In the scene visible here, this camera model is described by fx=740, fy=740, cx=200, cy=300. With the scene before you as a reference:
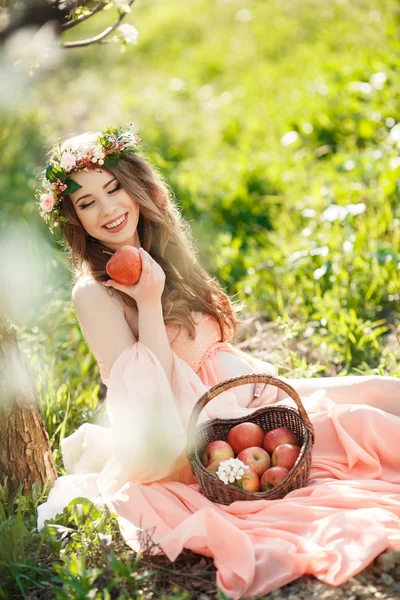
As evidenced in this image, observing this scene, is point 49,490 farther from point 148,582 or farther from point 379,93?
point 379,93

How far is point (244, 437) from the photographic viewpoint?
275 cm

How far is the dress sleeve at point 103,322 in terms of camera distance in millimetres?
2863

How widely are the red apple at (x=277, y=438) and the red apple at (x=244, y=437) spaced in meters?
0.03

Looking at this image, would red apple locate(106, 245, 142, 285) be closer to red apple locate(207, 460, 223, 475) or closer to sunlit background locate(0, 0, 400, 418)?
red apple locate(207, 460, 223, 475)

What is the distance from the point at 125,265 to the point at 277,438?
2.79ft

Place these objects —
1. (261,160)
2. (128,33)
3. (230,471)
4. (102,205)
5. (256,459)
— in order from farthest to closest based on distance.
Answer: (261,160) < (128,33) < (102,205) < (256,459) < (230,471)

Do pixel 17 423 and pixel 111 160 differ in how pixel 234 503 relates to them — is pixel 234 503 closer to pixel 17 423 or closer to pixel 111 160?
pixel 17 423

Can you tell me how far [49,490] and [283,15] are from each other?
9.21 m

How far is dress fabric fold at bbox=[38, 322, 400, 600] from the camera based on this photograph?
2297 mm

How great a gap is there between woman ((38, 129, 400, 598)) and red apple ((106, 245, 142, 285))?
4cm

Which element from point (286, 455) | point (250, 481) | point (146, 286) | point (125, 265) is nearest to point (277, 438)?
point (286, 455)

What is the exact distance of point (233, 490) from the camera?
2531mm

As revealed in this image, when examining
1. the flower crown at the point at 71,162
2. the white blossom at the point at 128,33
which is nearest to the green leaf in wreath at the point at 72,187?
the flower crown at the point at 71,162

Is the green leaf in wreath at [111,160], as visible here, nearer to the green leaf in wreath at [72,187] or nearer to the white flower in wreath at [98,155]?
the white flower in wreath at [98,155]
